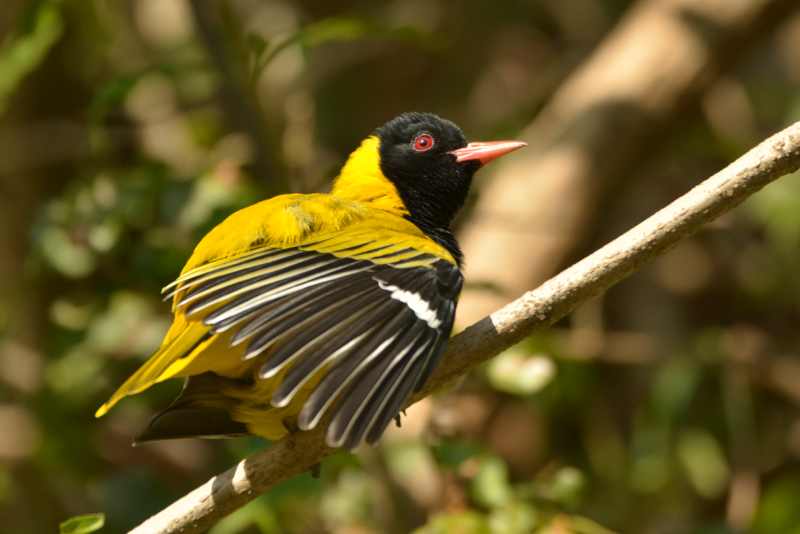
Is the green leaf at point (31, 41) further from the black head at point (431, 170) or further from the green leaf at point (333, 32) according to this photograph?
the black head at point (431, 170)

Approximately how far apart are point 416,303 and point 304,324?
30 cm

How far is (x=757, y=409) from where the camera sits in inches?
230

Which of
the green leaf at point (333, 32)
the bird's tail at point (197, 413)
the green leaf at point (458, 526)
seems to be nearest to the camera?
the bird's tail at point (197, 413)

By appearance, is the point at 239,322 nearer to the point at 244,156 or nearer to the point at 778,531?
the point at 244,156

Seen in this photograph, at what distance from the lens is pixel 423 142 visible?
3922mm

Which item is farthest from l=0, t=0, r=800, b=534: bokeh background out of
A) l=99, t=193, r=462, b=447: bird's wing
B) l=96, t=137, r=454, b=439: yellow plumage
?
l=99, t=193, r=462, b=447: bird's wing

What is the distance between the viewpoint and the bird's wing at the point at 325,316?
2.43m

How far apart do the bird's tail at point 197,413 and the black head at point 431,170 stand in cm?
104

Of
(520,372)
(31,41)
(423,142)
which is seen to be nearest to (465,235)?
(423,142)

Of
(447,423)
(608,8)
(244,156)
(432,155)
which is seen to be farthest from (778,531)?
(608,8)

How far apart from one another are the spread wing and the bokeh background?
66 centimetres

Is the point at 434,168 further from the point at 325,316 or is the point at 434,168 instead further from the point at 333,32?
the point at 325,316

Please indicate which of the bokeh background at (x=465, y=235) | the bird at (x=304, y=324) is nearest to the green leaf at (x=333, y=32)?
the bokeh background at (x=465, y=235)

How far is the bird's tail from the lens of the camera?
2.92 meters
